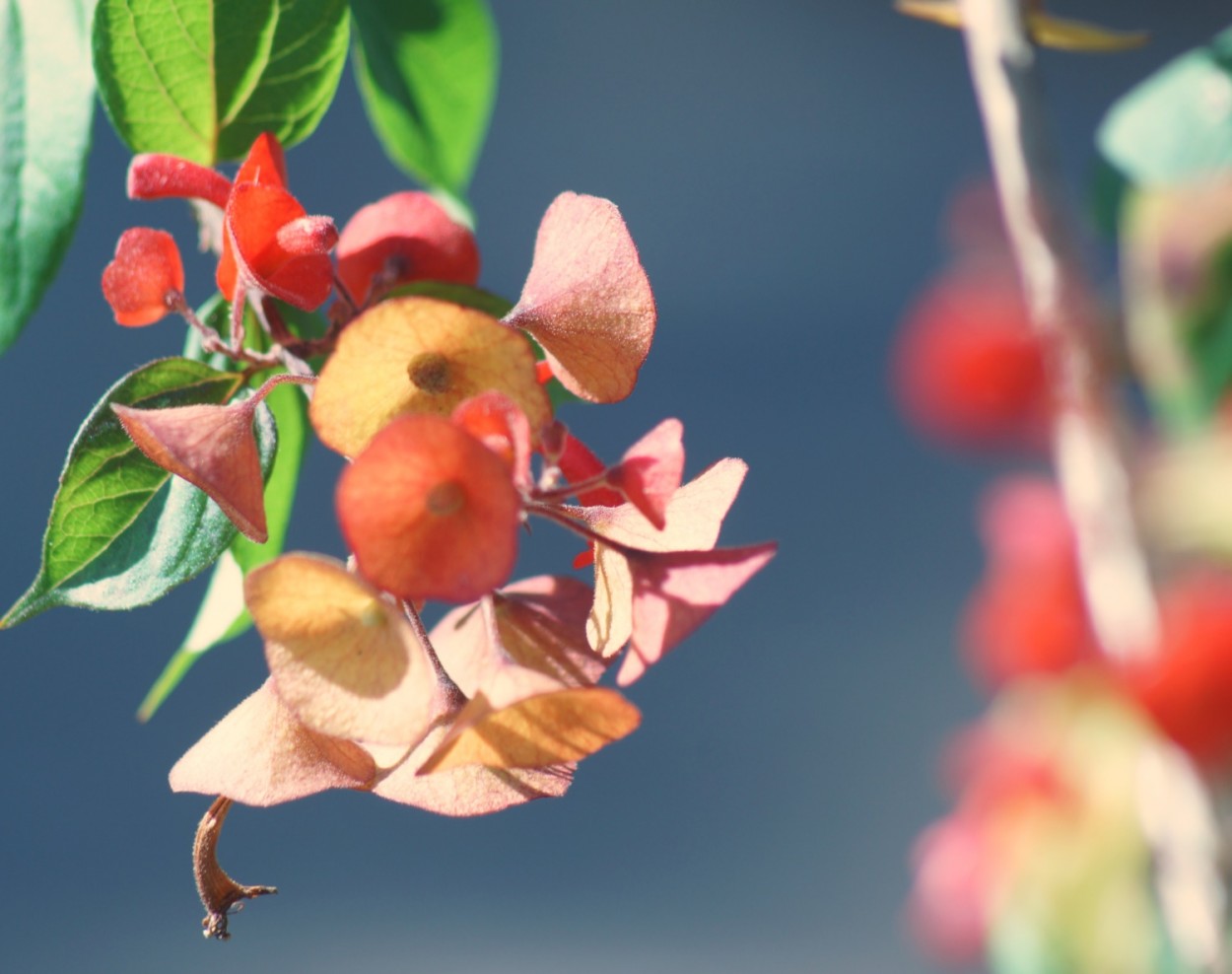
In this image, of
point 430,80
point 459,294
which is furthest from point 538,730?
point 430,80

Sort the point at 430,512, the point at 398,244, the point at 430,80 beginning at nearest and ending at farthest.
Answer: the point at 430,512 → the point at 398,244 → the point at 430,80

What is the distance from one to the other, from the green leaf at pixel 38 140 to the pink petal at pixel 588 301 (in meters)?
0.12

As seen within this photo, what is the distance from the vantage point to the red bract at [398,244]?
0.27 meters

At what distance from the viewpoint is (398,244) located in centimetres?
27

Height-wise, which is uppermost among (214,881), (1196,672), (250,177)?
(1196,672)

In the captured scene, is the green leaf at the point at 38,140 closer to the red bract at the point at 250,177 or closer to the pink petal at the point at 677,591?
the red bract at the point at 250,177

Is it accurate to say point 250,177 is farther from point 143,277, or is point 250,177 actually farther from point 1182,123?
point 1182,123

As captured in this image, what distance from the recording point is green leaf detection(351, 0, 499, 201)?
375mm

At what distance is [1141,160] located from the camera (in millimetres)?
281

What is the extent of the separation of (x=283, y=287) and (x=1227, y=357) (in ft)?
0.65

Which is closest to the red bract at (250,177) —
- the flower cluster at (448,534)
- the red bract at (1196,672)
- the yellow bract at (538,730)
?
the flower cluster at (448,534)

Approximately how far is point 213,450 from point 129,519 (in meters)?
0.08

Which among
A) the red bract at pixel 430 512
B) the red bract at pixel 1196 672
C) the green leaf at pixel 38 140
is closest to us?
the red bract at pixel 430 512

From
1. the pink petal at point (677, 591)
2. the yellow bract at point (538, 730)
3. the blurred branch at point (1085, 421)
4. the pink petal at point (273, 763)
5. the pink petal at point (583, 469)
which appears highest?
the blurred branch at point (1085, 421)
